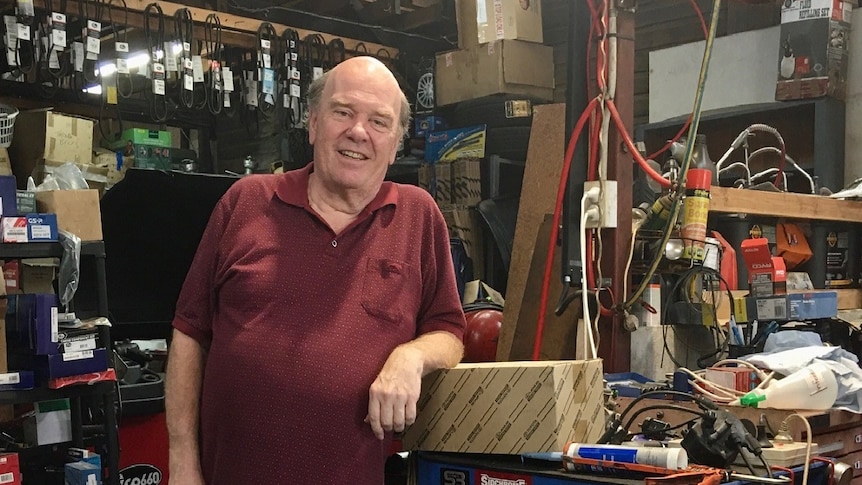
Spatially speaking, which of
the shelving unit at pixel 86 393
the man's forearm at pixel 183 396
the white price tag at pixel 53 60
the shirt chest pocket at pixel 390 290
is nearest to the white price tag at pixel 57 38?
the white price tag at pixel 53 60

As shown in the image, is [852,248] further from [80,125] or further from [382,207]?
[80,125]

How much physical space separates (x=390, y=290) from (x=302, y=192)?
280 millimetres

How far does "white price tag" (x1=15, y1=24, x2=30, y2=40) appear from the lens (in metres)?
3.97

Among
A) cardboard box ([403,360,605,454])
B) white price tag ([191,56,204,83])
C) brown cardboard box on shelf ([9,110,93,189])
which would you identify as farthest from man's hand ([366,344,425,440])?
brown cardboard box on shelf ([9,110,93,189])

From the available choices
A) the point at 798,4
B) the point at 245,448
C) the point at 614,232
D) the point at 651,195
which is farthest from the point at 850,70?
the point at 245,448

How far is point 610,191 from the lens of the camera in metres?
2.25

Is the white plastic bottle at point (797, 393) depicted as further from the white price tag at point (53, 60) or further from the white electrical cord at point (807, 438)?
the white price tag at point (53, 60)

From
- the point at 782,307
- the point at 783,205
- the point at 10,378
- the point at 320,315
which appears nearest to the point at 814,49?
the point at 783,205

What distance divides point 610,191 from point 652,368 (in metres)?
0.52

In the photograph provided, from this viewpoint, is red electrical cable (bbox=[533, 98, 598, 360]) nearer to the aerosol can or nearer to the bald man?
the aerosol can

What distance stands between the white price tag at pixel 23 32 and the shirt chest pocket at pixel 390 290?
307cm

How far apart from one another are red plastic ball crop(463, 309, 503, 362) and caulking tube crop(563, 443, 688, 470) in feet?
4.85

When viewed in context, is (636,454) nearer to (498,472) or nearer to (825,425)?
(498,472)

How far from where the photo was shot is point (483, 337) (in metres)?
3.05
